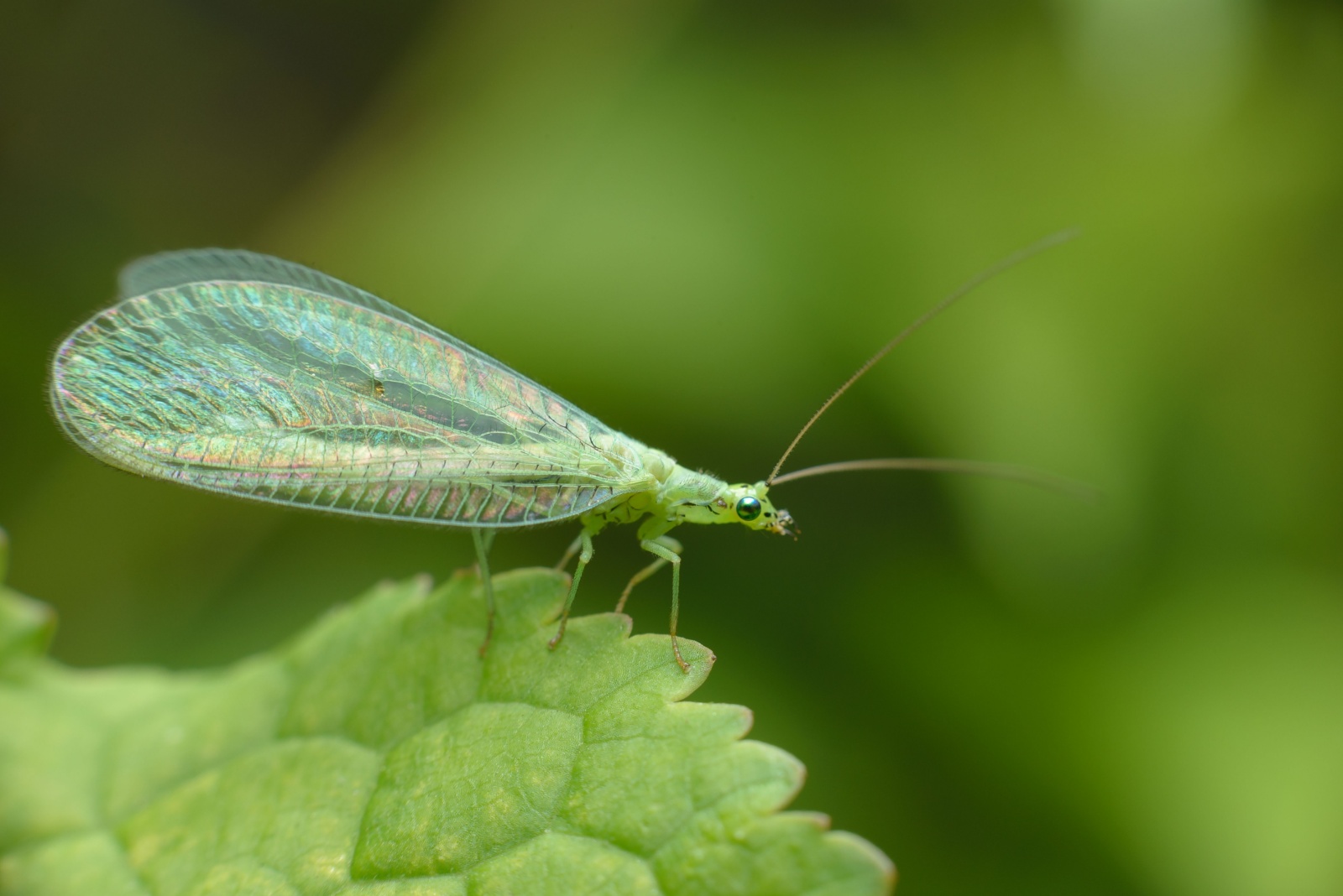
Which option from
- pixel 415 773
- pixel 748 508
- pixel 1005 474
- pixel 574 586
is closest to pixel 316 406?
pixel 574 586

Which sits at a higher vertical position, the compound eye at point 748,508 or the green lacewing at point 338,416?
the compound eye at point 748,508

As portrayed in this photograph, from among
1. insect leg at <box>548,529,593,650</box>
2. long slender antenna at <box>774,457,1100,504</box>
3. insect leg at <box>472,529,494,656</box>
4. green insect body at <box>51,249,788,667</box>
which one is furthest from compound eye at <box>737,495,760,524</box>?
insect leg at <box>472,529,494,656</box>

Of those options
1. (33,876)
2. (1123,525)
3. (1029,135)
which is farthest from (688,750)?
(1029,135)

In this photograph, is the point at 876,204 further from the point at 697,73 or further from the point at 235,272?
the point at 235,272

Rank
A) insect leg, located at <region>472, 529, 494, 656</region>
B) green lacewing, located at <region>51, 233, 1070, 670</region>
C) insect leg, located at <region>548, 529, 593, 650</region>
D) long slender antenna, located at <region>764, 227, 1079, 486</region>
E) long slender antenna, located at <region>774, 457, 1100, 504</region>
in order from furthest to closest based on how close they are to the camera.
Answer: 1. long slender antenna, located at <region>774, 457, 1100, 504</region>
2. green lacewing, located at <region>51, 233, 1070, 670</region>
3. long slender antenna, located at <region>764, 227, 1079, 486</region>
4. insect leg, located at <region>472, 529, 494, 656</region>
5. insect leg, located at <region>548, 529, 593, 650</region>

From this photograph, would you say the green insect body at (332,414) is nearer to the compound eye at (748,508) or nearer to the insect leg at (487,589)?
the compound eye at (748,508)

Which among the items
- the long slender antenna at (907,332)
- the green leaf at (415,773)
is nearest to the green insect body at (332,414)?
the long slender antenna at (907,332)

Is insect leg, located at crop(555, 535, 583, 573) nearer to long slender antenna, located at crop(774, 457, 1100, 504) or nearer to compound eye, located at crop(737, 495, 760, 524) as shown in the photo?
compound eye, located at crop(737, 495, 760, 524)
